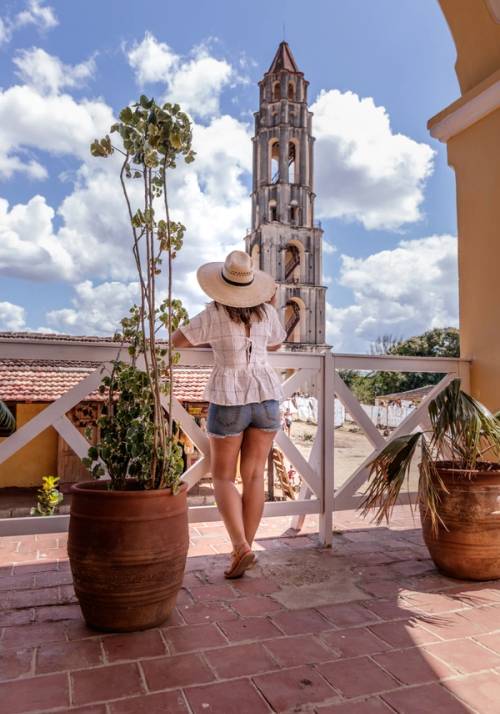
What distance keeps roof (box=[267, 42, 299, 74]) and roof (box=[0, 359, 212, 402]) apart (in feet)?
124

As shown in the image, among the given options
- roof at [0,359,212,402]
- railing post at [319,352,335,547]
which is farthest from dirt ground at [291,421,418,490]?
railing post at [319,352,335,547]

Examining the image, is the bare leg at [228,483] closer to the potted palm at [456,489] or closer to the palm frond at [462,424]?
the potted palm at [456,489]

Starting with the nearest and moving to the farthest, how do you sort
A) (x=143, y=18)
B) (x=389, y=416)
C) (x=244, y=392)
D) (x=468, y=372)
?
(x=244, y=392)
(x=468, y=372)
(x=143, y=18)
(x=389, y=416)

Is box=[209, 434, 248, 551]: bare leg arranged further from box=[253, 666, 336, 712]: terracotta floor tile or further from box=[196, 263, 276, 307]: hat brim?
box=[253, 666, 336, 712]: terracotta floor tile

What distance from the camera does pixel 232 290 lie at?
2682 mm

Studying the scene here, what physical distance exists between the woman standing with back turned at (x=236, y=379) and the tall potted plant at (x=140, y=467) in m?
0.26

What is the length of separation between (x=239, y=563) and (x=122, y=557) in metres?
0.79

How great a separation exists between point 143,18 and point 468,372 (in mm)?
6598

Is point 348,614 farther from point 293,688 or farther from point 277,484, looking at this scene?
point 277,484

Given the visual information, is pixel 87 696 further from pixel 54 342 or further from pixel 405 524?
pixel 405 524

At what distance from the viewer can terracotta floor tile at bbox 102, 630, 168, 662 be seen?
183 centimetres

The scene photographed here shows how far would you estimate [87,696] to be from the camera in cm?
158

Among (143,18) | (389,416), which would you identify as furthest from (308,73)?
(143,18)

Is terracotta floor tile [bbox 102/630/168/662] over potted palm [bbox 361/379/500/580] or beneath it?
beneath
